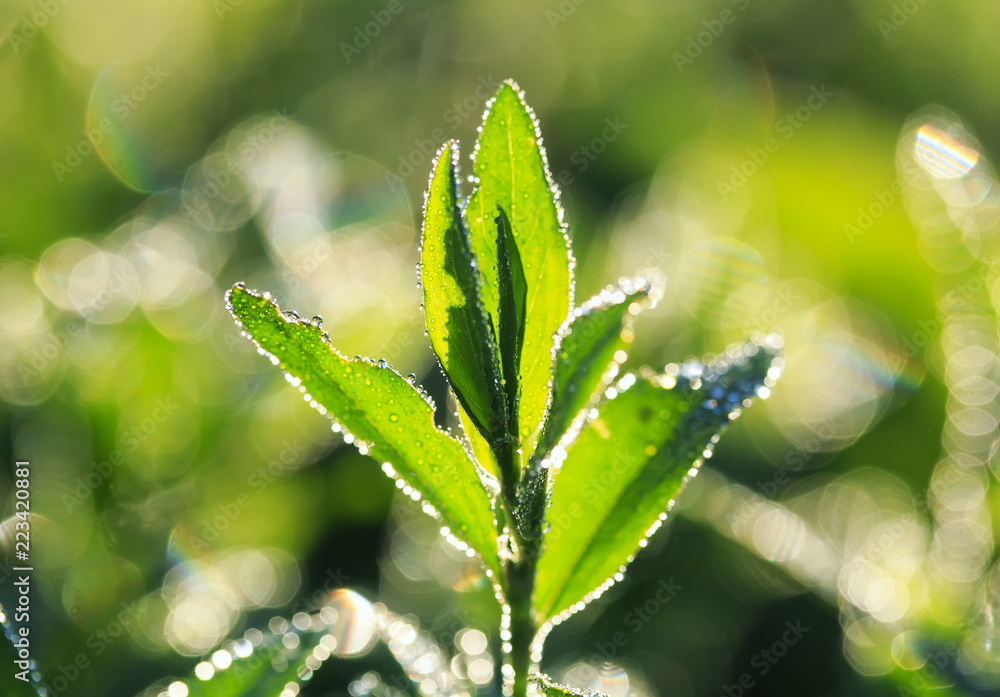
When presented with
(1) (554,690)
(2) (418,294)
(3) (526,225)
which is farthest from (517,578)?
(2) (418,294)

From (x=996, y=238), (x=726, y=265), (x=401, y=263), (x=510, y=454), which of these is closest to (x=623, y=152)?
(x=726, y=265)

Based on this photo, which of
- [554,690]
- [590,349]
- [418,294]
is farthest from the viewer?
[418,294]

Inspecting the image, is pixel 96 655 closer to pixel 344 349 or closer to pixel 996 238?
pixel 344 349

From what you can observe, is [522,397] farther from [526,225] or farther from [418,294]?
[418,294]

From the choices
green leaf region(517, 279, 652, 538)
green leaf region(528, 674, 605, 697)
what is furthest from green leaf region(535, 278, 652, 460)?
green leaf region(528, 674, 605, 697)

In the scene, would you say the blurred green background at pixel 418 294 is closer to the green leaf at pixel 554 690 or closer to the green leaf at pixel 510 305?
the green leaf at pixel 554 690

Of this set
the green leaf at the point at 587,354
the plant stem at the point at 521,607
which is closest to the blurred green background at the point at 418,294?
the plant stem at the point at 521,607
